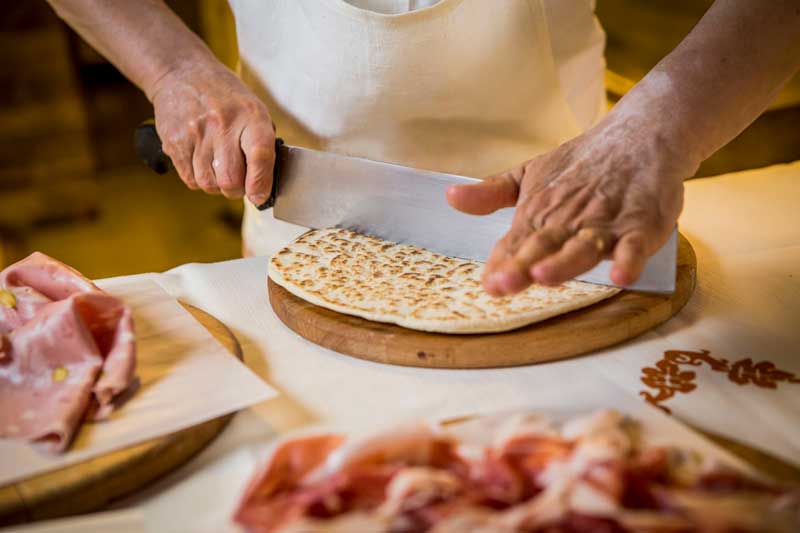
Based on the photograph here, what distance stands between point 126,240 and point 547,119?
2990mm

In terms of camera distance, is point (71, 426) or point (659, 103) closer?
point (71, 426)

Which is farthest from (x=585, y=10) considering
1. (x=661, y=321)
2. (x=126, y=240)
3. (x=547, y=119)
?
(x=126, y=240)

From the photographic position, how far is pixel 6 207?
427 centimetres

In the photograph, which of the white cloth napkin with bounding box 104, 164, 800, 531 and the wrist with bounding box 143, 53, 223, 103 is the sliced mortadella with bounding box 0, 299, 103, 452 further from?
the wrist with bounding box 143, 53, 223, 103

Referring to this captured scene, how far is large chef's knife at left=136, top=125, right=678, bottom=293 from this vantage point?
150 cm

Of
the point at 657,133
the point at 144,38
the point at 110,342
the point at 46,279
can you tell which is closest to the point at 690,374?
the point at 657,133

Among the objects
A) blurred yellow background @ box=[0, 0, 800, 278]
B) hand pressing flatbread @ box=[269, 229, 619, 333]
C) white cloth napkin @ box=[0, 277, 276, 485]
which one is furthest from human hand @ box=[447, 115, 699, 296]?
blurred yellow background @ box=[0, 0, 800, 278]

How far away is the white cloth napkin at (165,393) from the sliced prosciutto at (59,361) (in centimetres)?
2

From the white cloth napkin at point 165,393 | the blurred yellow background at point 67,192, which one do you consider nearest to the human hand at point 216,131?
the white cloth napkin at point 165,393

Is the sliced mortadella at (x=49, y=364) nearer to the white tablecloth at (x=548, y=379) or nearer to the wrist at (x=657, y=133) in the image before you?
the white tablecloth at (x=548, y=379)

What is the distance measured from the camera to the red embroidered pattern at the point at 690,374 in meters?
1.21

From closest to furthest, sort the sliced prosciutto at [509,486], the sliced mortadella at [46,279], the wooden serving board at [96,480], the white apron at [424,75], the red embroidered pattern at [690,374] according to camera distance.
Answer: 1. the sliced prosciutto at [509,486]
2. the wooden serving board at [96,480]
3. the red embroidered pattern at [690,374]
4. the sliced mortadella at [46,279]
5. the white apron at [424,75]

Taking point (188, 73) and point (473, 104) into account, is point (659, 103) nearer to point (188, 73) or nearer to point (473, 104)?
point (473, 104)

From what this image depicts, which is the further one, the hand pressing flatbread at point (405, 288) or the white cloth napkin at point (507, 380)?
the hand pressing flatbread at point (405, 288)
